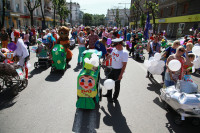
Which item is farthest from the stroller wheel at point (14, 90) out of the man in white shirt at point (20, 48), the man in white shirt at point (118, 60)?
the man in white shirt at point (118, 60)

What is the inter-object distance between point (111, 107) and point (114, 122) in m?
0.73

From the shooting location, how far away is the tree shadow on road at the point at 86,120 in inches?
139

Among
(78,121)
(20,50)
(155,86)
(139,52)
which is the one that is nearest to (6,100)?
(20,50)

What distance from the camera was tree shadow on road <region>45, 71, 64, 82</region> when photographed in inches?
263

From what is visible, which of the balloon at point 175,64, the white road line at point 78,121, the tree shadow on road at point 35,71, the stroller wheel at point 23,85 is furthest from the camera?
the tree shadow on road at point 35,71

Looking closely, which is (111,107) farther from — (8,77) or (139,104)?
(8,77)

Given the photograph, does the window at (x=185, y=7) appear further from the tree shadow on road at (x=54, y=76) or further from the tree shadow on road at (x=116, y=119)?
the tree shadow on road at (x=116, y=119)

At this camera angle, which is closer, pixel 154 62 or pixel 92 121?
pixel 92 121

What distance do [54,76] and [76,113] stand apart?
335cm

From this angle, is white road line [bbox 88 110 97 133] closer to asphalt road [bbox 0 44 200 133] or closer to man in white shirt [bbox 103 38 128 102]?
asphalt road [bbox 0 44 200 133]

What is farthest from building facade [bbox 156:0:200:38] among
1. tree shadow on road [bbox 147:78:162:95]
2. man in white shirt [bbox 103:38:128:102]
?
man in white shirt [bbox 103:38:128:102]

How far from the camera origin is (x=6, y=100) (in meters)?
4.71

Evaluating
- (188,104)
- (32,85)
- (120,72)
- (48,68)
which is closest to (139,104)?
(120,72)

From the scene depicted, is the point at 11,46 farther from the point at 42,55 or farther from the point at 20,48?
the point at 42,55
